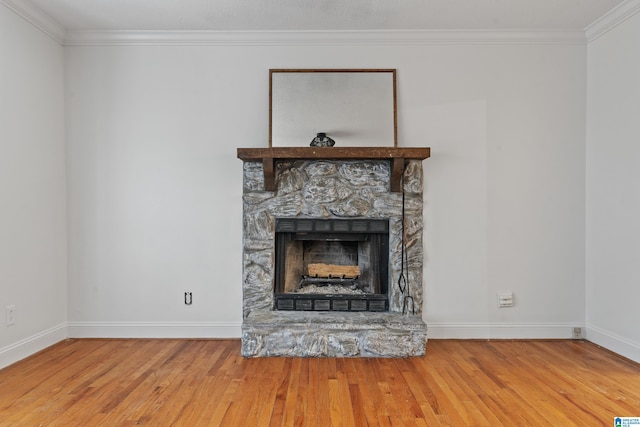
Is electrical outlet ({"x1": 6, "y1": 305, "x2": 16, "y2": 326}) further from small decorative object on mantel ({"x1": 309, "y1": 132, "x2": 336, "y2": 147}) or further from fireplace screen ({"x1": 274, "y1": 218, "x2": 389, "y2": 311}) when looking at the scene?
small decorative object on mantel ({"x1": 309, "y1": 132, "x2": 336, "y2": 147})

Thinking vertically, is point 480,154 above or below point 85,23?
below

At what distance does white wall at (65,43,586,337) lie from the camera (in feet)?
11.7

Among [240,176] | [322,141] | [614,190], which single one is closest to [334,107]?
[322,141]

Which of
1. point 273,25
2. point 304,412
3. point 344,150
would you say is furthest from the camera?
point 273,25

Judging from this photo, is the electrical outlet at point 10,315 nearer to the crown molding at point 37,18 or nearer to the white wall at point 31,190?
the white wall at point 31,190

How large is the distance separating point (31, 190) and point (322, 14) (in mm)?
2450

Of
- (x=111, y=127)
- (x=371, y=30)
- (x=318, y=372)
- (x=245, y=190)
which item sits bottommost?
(x=318, y=372)

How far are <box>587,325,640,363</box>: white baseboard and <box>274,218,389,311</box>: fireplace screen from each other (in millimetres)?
1612

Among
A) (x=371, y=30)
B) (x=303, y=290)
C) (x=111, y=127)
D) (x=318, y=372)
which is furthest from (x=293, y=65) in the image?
(x=318, y=372)

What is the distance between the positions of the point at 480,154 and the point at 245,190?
1892 mm

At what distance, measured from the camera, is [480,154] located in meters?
3.58

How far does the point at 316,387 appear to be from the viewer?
2574mm

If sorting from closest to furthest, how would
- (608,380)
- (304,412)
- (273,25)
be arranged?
(304,412), (608,380), (273,25)

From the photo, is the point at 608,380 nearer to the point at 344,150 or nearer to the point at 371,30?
the point at 344,150
